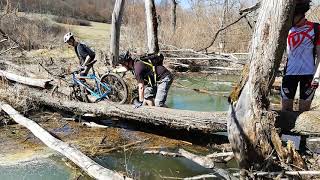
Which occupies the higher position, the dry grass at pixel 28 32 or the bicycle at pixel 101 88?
the dry grass at pixel 28 32

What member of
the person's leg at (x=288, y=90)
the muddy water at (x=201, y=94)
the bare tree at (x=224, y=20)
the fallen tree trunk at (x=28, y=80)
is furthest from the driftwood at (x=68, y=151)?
the bare tree at (x=224, y=20)

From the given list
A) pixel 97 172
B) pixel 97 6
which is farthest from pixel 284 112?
pixel 97 6

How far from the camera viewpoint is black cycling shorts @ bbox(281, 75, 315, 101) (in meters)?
5.24

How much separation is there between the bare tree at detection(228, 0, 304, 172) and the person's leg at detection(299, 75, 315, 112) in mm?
549

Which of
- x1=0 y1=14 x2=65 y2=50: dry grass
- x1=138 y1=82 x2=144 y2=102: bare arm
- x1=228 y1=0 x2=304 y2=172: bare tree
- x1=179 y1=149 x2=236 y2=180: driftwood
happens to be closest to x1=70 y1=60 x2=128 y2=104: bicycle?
x1=138 y1=82 x2=144 y2=102: bare arm

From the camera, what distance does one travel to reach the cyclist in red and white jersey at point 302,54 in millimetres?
5082

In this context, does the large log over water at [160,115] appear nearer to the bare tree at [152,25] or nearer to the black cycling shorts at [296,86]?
the black cycling shorts at [296,86]

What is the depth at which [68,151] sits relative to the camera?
19.9 feet

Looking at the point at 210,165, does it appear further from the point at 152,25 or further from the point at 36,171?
the point at 152,25

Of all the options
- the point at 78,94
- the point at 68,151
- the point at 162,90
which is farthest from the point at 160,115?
the point at 78,94

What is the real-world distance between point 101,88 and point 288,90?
4.56 meters

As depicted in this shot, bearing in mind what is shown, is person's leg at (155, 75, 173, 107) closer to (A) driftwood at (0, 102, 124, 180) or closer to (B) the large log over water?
(B) the large log over water

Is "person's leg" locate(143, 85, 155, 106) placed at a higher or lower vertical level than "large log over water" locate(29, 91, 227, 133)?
higher

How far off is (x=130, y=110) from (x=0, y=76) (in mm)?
4917
